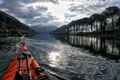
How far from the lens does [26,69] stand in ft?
77.8

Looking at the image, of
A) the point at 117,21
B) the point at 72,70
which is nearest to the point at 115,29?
the point at 117,21

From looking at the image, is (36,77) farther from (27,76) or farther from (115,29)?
(115,29)

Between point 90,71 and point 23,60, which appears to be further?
point 90,71

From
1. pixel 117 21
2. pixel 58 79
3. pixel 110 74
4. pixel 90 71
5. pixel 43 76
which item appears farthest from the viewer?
pixel 117 21

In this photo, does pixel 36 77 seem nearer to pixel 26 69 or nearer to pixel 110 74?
pixel 26 69

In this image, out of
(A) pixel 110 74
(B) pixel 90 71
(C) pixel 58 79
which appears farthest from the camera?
(B) pixel 90 71

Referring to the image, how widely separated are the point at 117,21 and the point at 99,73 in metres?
153

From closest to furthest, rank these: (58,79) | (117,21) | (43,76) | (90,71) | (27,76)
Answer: (27,76) → (43,76) → (58,79) → (90,71) → (117,21)

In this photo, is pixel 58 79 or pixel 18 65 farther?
pixel 58 79

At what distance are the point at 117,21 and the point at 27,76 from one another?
16934 centimetres

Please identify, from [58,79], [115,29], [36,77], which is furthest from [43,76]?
[115,29]

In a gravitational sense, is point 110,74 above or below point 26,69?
below

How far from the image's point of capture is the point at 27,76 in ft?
77.3

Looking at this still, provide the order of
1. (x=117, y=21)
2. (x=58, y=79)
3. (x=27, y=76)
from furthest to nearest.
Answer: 1. (x=117, y=21)
2. (x=58, y=79)
3. (x=27, y=76)
